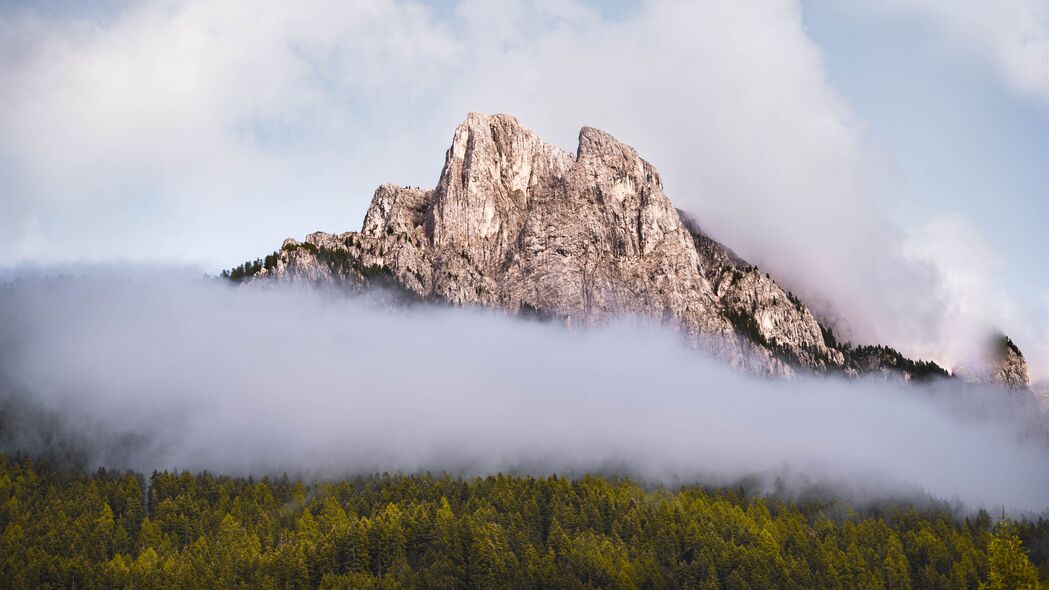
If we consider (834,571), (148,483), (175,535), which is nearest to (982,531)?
(834,571)

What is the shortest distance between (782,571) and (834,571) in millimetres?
8705

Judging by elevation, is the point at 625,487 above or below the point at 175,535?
above

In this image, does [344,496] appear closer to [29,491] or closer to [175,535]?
[175,535]

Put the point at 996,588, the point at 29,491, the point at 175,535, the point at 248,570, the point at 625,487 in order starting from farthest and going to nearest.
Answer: the point at 625,487 < the point at 29,491 < the point at 175,535 < the point at 248,570 < the point at 996,588

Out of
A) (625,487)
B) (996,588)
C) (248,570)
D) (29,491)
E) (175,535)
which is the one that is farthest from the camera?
(625,487)

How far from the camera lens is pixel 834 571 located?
15650cm

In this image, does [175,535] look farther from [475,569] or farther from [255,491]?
[475,569]

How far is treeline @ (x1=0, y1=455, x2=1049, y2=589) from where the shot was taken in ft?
488

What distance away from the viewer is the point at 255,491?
18788 centimetres

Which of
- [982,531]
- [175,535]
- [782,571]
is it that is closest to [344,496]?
[175,535]

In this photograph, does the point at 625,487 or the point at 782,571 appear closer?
the point at 782,571

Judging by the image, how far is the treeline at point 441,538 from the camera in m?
149

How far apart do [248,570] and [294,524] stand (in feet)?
78.6

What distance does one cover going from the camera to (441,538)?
159125 mm
